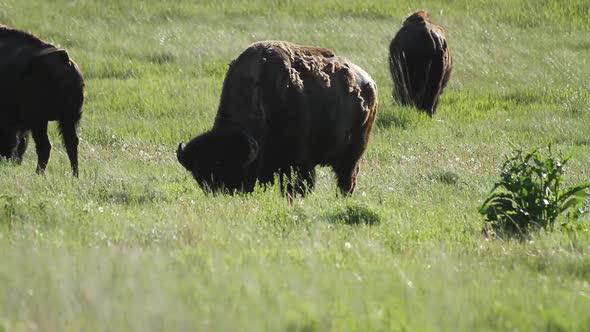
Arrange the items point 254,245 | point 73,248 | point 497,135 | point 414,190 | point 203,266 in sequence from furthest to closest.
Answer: point 497,135 → point 414,190 → point 254,245 → point 73,248 → point 203,266

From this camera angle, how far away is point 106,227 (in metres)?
7.12

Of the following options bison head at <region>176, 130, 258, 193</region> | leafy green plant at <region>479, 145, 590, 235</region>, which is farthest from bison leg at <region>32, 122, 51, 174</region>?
leafy green plant at <region>479, 145, 590, 235</region>

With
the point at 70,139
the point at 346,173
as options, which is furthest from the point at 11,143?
the point at 346,173

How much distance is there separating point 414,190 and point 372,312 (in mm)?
6751

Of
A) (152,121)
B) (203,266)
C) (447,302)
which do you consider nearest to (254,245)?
(203,266)

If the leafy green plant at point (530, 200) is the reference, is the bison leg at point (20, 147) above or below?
below

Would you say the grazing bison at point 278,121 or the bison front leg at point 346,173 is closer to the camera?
the grazing bison at point 278,121

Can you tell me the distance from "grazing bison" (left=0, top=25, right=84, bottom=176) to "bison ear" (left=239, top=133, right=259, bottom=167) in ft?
9.87

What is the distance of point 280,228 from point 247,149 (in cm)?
194

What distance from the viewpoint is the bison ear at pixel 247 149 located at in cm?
929

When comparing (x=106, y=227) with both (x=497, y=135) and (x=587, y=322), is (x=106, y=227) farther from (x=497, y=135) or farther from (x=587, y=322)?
(x=497, y=135)

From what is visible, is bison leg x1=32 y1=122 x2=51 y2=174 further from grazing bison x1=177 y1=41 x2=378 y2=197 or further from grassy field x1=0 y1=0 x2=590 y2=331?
grazing bison x1=177 y1=41 x2=378 y2=197

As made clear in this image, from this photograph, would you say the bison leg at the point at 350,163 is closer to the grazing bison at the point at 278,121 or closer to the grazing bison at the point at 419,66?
the grazing bison at the point at 278,121

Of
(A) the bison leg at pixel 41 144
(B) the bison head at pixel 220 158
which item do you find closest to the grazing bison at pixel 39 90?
(A) the bison leg at pixel 41 144
